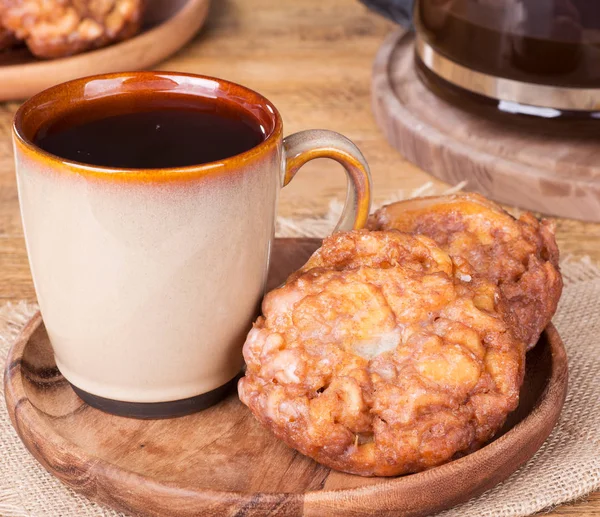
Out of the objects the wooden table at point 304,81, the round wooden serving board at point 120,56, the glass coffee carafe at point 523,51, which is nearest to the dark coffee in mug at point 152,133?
the wooden table at point 304,81

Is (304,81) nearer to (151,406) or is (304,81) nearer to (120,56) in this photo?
(120,56)

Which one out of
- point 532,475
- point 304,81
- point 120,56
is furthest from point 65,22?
point 532,475

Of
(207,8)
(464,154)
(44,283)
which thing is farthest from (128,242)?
(207,8)

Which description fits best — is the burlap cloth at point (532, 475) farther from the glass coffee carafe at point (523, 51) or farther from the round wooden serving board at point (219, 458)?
the glass coffee carafe at point (523, 51)

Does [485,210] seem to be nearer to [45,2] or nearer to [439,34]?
[439,34]

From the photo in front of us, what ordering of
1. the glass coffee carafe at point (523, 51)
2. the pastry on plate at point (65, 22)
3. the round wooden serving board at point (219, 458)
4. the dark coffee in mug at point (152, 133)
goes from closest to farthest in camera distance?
the round wooden serving board at point (219, 458) → the dark coffee in mug at point (152, 133) → the glass coffee carafe at point (523, 51) → the pastry on plate at point (65, 22)

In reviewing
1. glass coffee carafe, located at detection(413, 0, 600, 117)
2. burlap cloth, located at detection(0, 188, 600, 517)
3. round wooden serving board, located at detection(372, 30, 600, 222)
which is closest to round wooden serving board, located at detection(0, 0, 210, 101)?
round wooden serving board, located at detection(372, 30, 600, 222)

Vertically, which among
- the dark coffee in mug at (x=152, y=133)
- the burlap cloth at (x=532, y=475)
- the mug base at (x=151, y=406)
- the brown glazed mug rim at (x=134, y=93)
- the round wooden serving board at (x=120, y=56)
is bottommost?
the round wooden serving board at (x=120, y=56)
